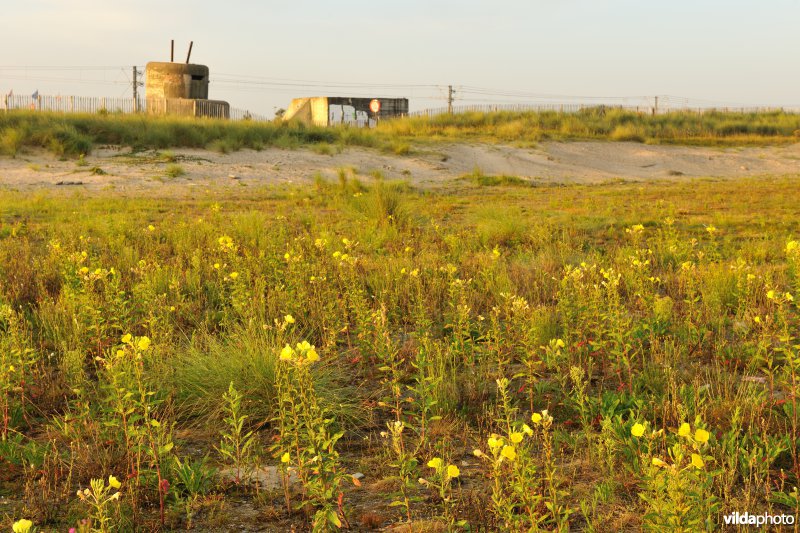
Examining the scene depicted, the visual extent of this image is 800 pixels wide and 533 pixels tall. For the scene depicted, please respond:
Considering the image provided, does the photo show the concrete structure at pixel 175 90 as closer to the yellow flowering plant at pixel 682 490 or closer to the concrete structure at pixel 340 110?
the concrete structure at pixel 340 110

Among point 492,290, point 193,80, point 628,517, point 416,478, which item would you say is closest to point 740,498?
point 628,517

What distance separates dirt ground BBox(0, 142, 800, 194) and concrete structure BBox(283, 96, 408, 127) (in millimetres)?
11212

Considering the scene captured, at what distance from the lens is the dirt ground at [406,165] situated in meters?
14.0

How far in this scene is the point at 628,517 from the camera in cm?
254

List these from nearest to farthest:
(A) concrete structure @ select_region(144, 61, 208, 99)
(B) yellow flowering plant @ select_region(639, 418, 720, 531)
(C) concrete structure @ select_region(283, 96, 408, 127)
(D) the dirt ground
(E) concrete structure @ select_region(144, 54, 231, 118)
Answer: (B) yellow flowering plant @ select_region(639, 418, 720, 531) < (D) the dirt ground < (E) concrete structure @ select_region(144, 54, 231, 118) < (A) concrete structure @ select_region(144, 61, 208, 99) < (C) concrete structure @ select_region(283, 96, 408, 127)

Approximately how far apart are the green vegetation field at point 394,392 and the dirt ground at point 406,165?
23.9 feet

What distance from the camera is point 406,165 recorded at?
57.1 feet

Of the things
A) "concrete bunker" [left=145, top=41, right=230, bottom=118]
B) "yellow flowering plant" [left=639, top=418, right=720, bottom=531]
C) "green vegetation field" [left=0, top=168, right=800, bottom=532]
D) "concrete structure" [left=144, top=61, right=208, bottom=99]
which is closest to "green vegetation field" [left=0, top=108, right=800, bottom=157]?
"concrete bunker" [left=145, top=41, right=230, bottom=118]

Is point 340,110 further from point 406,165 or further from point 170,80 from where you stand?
point 406,165

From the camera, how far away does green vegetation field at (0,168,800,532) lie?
2.58 meters

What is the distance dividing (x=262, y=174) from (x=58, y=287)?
32.4ft

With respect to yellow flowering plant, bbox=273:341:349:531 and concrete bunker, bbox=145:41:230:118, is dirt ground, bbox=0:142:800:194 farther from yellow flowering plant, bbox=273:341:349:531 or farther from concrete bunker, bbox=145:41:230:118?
yellow flowering plant, bbox=273:341:349:531

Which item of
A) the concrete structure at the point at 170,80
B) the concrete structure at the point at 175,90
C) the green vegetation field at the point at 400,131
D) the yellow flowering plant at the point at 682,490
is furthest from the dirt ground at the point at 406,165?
the yellow flowering plant at the point at 682,490

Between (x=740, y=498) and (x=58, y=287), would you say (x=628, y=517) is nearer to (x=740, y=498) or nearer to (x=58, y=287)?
(x=740, y=498)
